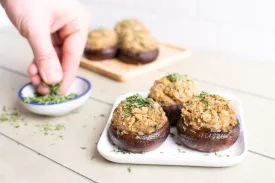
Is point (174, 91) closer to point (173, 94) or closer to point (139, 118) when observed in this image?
point (173, 94)

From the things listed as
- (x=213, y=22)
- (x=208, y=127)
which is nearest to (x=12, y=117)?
(x=208, y=127)

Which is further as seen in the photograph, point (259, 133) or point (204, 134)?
point (259, 133)

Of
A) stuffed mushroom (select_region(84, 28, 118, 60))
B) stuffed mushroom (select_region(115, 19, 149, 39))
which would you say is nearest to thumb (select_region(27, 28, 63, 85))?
stuffed mushroom (select_region(84, 28, 118, 60))

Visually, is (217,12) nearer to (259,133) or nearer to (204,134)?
(259,133)

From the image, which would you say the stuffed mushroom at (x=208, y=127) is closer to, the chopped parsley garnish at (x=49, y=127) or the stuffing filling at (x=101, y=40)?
the chopped parsley garnish at (x=49, y=127)

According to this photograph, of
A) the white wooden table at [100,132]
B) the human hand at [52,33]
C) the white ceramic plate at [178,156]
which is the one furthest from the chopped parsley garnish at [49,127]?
the white ceramic plate at [178,156]

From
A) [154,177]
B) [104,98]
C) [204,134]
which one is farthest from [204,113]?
[104,98]

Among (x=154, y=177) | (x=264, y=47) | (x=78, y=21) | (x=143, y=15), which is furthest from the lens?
(x=143, y=15)

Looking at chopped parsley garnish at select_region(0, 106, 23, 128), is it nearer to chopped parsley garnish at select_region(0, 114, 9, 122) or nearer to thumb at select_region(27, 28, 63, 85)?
chopped parsley garnish at select_region(0, 114, 9, 122)
